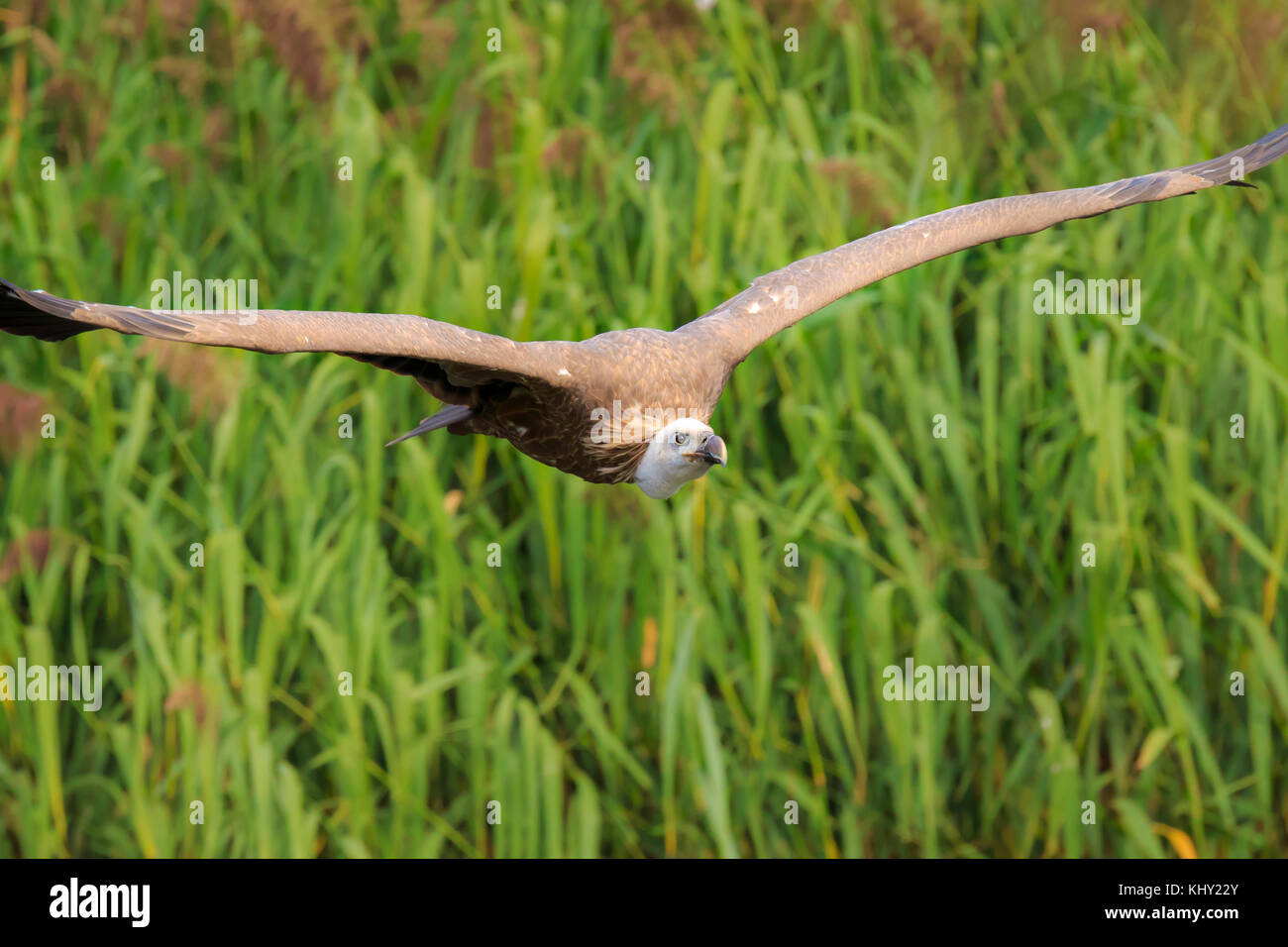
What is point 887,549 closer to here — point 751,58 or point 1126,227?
point 1126,227

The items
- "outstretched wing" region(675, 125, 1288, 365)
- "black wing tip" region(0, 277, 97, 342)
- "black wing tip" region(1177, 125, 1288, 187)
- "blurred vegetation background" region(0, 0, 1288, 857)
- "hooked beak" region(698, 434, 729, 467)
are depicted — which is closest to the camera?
"black wing tip" region(0, 277, 97, 342)

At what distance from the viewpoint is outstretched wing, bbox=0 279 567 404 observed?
13.1 feet

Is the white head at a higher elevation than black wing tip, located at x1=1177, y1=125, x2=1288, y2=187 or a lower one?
lower

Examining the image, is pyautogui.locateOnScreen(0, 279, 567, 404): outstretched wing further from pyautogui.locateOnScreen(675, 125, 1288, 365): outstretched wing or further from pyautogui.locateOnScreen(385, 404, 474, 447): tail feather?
pyautogui.locateOnScreen(675, 125, 1288, 365): outstretched wing

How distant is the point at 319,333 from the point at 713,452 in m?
1.25

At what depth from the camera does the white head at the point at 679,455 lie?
16.1ft

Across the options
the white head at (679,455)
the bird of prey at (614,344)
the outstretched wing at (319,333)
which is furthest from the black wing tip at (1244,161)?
the outstretched wing at (319,333)

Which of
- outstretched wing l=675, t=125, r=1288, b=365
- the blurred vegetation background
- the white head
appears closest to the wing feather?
the white head

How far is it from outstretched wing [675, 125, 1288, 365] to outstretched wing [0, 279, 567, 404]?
84 cm

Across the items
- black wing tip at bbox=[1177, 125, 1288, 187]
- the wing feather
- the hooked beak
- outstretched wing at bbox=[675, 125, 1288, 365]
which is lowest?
the hooked beak

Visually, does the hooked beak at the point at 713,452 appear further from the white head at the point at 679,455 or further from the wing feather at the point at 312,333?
the wing feather at the point at 312,333

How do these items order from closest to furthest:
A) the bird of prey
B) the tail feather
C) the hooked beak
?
1. the bird of prey
2. the hooked beak
3. the tail feather

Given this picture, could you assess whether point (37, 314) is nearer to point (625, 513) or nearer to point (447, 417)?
point (447, 417)

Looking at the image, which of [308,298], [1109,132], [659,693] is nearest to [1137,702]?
[659,693]
